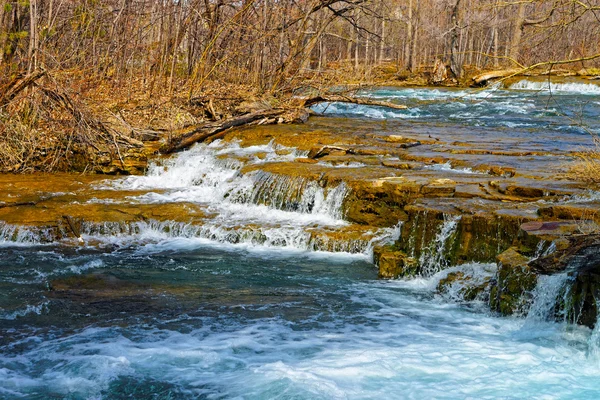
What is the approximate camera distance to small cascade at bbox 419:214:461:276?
7.55 meters

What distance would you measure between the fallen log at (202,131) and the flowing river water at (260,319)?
2513mm

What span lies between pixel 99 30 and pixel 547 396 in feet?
43.4

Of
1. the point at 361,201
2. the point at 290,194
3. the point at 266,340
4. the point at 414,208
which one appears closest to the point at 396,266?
the point at 414,208

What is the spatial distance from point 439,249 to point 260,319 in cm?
247

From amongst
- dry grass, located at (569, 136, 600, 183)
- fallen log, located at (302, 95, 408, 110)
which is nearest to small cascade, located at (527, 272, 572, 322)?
dry grass, located at (569, 136, 600, 183)

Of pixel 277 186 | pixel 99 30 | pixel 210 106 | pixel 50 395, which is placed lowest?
pixel 50 395

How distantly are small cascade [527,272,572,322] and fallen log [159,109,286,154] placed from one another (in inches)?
336

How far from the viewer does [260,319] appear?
629cm

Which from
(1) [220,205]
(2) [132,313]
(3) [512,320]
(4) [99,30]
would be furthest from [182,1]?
(3) [512,320]

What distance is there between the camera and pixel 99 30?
15.1 meters

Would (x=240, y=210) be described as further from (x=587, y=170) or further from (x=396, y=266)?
(x=587, y=170)

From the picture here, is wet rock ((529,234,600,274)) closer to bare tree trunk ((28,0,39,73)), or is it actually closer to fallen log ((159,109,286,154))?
fallen log ((159,109,286,154))

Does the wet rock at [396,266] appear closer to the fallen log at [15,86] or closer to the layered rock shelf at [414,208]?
the layered rock shelf at [414,208]

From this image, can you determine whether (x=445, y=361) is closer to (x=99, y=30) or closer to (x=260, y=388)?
(x=260, y=388)
